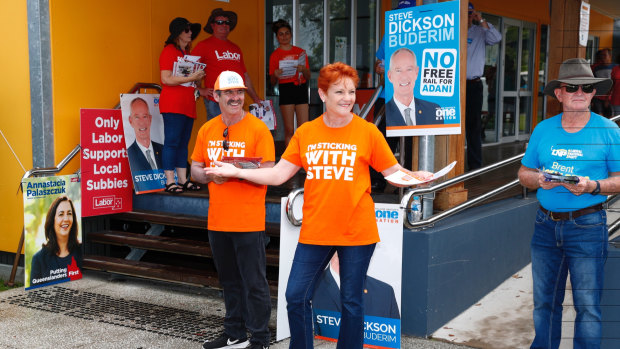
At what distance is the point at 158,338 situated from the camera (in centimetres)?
453

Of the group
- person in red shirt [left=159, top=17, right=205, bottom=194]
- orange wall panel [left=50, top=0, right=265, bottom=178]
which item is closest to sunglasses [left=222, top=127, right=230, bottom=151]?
person in red shirt [left=159, top=17, right=205, bottom=194]

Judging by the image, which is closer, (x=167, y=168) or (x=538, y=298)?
(x=538, y=298)

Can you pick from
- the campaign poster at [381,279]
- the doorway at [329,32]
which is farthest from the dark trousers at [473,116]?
the campaign poster at [381,279]

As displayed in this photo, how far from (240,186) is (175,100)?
2629 millimetres

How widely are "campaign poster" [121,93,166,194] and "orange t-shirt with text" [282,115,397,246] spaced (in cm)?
347

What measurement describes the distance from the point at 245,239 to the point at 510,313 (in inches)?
90.0

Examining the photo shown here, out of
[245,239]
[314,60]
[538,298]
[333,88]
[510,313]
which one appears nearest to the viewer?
[333,88]

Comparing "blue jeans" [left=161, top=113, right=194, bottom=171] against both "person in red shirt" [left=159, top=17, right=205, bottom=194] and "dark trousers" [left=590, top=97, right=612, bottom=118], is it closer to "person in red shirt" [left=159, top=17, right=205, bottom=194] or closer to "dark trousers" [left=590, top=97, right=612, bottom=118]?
"person in red shirt" [left=159, top=17, right=205, bottom=194]

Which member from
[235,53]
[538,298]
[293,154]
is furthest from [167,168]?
[538,298]

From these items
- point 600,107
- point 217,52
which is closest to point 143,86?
point 217,52

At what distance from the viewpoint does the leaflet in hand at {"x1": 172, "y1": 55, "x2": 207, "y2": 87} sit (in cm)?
636

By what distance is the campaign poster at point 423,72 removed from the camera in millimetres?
4398

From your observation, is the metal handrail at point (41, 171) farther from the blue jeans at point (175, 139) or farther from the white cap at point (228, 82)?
the white cap at point (228, 82)

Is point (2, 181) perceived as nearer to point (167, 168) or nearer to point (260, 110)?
point (167, 168)
